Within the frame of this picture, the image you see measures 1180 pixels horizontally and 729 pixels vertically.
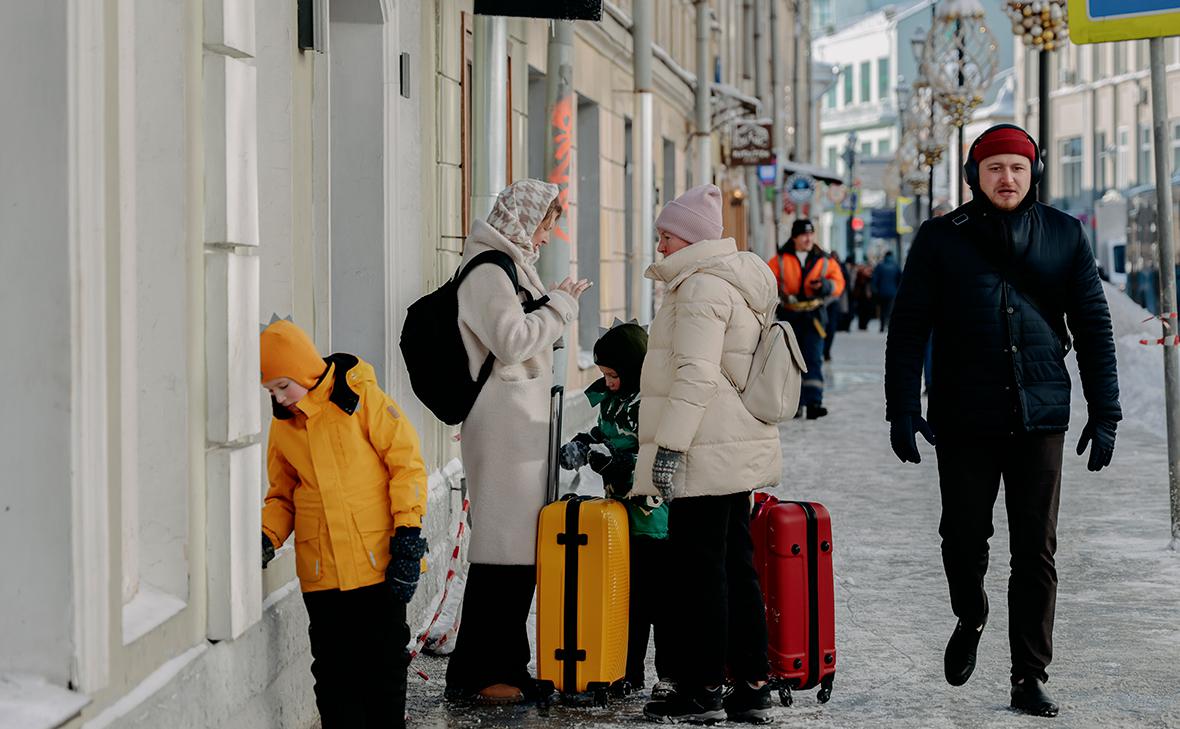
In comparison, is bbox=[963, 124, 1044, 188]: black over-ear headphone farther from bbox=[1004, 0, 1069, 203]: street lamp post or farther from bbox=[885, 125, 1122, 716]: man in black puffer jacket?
bbox=[1004, 0, 1069, 203]: street lamp post

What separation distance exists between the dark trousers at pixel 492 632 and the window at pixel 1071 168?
2279 inches

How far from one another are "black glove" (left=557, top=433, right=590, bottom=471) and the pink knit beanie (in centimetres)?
75

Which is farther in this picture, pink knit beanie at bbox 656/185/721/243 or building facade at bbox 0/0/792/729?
pink knit beanie at bbox 656/185/721/243

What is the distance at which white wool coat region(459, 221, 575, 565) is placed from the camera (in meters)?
6.20

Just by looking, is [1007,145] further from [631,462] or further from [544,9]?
[544,9]

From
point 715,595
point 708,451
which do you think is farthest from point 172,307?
point 715,595

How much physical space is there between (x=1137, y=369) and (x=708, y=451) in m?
14.6

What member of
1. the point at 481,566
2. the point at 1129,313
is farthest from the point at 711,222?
the point at 1129,313

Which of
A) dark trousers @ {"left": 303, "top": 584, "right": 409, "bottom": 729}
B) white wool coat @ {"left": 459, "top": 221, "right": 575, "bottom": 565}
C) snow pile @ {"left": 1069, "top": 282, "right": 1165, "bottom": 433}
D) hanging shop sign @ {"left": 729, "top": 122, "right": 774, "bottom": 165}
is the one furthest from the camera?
hanging shop sign @ {"left": 729, "top": 122, "right": 774, "bottom": 165}

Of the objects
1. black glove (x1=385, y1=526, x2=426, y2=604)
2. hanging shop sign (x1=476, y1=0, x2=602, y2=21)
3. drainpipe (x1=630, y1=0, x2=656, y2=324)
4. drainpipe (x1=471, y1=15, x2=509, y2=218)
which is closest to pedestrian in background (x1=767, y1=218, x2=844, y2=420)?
drainpipe (x1=630, y1=0, x2=656, y2=324)

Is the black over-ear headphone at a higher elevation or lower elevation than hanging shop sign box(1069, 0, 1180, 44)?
lower

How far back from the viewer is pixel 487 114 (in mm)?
8656

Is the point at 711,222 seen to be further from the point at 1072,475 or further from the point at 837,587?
the point at 1072,475

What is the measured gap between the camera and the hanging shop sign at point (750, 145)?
28422 mm
